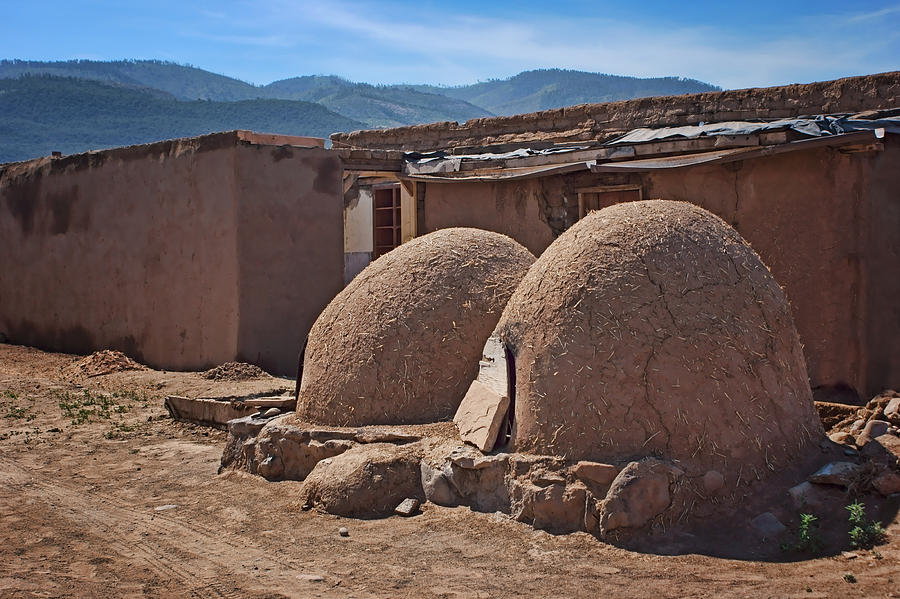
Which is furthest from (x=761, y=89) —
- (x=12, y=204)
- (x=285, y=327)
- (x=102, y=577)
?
(x=12, y=204)

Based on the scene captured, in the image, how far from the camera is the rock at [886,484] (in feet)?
16.5

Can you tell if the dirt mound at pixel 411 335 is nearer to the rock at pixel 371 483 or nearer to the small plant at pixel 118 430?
the rock at pixel 371 483

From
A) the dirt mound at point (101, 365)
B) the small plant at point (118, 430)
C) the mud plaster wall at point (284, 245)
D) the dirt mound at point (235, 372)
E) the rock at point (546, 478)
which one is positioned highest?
the mud plaster wall at point (284, 245)

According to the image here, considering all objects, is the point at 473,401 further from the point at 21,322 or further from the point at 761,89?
the point at 21,322

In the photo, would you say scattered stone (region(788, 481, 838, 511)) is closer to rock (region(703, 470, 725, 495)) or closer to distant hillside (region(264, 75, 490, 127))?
rock (region(703, 470, 725, 495))

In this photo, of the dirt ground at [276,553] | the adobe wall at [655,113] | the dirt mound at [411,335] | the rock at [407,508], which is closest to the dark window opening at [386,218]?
the adobe wall at [655,113]

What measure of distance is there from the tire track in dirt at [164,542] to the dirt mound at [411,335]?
54.3 inches

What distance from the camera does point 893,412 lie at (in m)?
6.08

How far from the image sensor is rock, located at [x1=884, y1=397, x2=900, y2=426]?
6.03 metres

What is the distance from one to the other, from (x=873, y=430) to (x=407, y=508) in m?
3.14

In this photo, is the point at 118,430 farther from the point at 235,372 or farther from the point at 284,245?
the point at 284,245

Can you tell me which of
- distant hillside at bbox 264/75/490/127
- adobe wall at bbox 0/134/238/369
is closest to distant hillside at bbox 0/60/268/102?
distant hillside at bbox 264/75/490/127

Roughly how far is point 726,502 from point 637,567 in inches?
30.9

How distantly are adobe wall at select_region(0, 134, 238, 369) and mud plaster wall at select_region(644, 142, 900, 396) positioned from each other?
659 cm
